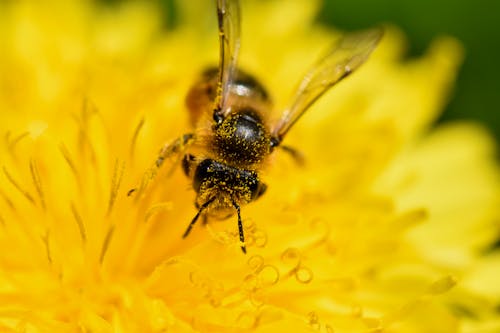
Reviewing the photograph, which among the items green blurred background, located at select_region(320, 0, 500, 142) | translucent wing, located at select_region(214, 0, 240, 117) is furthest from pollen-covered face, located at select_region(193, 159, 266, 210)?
green blurred background, located at select_region(320, 0, 500, 142)

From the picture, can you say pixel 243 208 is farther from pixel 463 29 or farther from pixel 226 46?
pixel 463 29

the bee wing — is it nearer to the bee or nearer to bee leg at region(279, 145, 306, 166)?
the bee

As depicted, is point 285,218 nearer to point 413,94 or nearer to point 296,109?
point 296,109

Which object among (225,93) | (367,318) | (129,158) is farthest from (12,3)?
(367,318)

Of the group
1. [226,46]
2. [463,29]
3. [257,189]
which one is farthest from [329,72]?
[463,29]

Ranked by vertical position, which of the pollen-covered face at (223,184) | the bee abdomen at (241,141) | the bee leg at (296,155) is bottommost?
the pollen-covered face at (223,184)

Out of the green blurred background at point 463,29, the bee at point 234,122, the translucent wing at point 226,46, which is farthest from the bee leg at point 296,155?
the green blurred background at point 463,29

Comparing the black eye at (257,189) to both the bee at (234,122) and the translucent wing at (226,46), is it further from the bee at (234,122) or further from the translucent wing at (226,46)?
the translucent wing at (226,46)
